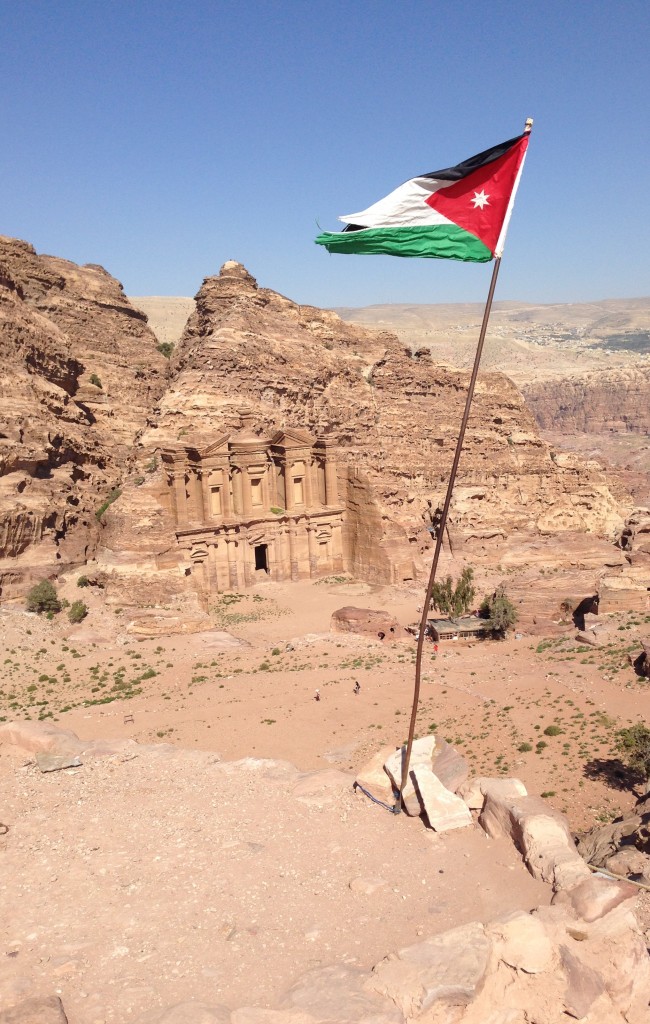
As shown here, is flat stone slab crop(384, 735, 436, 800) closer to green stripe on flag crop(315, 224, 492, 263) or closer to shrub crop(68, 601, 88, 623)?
green stripe on flag crop(315, 224, 492, 263)

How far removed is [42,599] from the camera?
99.1 feet

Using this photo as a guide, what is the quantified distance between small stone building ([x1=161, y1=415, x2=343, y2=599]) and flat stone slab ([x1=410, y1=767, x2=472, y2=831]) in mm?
26079

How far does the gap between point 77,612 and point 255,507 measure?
12.8 meters

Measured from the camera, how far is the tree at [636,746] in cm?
1482

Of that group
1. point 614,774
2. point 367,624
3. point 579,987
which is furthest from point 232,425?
point 579,987

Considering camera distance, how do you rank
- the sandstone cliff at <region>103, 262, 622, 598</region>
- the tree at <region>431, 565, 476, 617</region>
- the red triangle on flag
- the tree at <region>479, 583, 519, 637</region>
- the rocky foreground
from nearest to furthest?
the rocky foreground → the red triangle on flag → the tree at <region>479, 583, 519, 637</region> → the tree at <region>431, 565, 476, 617</region> → the sandstone cliff at <region>103, 262, 622, 598</region>

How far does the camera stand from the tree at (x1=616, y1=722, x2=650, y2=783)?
48.6ft

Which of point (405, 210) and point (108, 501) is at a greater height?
point (405, 210)

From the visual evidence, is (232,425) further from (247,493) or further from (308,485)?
(308,485)

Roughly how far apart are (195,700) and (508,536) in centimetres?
2667

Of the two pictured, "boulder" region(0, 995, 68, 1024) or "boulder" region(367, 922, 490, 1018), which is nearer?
"boulder" region(0, 995, 68, 1024)

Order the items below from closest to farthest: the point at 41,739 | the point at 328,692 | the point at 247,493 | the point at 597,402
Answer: the point at 41,739 → the point at 328,692 → the point at 247,493 → the point at 597,402

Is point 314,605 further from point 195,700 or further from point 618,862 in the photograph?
point 618,862

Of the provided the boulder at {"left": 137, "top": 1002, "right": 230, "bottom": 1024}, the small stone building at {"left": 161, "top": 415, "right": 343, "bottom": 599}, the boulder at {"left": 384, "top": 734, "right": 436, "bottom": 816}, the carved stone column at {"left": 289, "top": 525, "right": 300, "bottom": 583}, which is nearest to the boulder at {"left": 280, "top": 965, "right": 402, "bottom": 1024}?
the boulder at {"left": 137, "top": 1002, "right": 230, "bottom": 1024}
